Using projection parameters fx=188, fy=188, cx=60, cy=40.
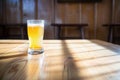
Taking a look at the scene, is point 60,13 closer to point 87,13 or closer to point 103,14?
point 87,13

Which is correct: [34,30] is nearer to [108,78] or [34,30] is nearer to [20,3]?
[108,78]

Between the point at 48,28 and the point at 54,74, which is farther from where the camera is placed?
the point at 48,28

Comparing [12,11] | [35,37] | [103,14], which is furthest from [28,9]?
[35,37]

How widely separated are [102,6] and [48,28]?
4.76ft

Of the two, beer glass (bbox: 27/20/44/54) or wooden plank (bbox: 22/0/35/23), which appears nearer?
beer glass (bbox: 27/20/44/54)

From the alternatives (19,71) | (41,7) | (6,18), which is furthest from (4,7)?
(19,71)

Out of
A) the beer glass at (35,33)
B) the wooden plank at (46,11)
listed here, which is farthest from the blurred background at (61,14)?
the beer glass at (35,33)

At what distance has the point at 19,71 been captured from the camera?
0.52 metres

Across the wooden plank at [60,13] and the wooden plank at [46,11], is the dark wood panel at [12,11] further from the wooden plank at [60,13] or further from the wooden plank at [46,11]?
the wooden plank at [60,13]

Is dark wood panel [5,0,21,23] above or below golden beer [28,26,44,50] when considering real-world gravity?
above

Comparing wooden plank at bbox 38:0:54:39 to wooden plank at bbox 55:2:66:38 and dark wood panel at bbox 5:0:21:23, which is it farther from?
dark wood panel at bbox 5:0:21:23

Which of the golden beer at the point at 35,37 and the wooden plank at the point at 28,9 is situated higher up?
the wooden plank at the point at 28,9

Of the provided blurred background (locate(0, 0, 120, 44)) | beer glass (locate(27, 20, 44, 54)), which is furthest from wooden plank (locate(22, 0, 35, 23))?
beer glass (locate(27, 20, 44, 54))

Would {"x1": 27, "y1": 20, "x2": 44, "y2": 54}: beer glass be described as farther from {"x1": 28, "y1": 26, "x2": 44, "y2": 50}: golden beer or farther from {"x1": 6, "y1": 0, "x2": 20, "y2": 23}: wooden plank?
{"x1": 6, "y1": 0, "x2": 20, "y2": 23}: wooden plank
